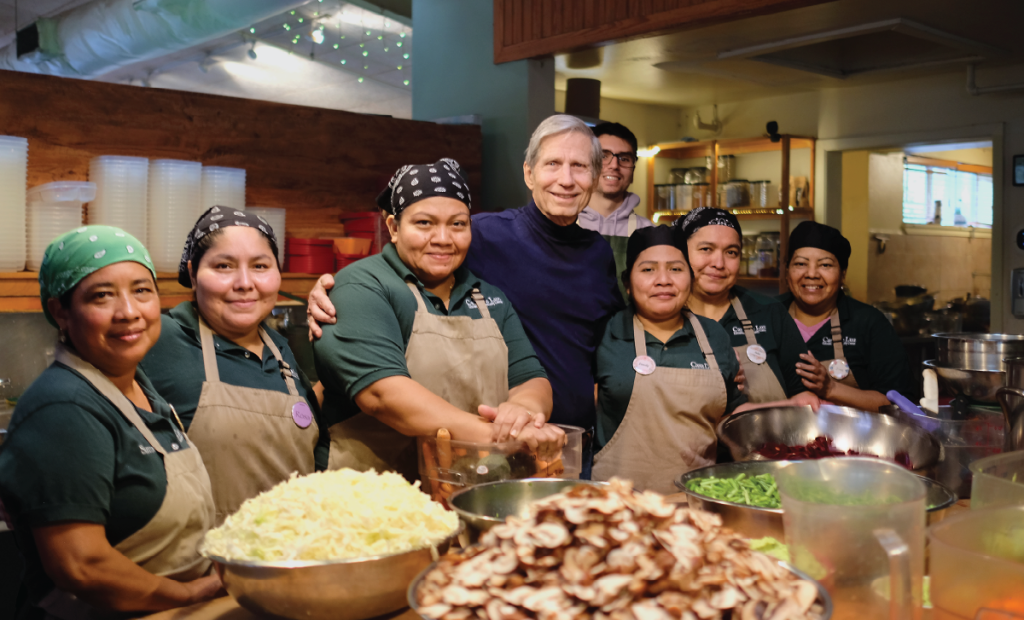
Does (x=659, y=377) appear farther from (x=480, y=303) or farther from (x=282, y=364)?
(x=282, y=364)

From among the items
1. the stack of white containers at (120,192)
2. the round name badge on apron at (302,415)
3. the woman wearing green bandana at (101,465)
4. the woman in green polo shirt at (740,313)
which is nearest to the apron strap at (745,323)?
the woman in green polo shirt at (740,313)

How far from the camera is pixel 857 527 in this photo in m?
1.16

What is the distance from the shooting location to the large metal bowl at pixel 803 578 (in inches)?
44.0

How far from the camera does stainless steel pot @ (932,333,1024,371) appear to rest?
7.91 feet

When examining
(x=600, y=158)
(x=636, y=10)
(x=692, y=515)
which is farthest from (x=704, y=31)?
(x=692, y=515)

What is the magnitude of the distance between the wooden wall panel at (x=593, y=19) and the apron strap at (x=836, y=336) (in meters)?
1.44

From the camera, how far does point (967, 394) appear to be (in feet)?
7.59

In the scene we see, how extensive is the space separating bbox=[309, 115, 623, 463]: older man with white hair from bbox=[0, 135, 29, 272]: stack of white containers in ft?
6.09

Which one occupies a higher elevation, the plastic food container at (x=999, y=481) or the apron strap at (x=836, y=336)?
the apron strap at (x=836, y=336)

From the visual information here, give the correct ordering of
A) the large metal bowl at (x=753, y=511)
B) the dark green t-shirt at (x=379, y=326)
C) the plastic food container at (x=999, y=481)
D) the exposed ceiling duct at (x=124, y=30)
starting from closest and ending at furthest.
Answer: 1. the plastic food container at (x=999, y=481)
2. the large metal bowl at (x=753, y=511)
3. the dark green t-shirt at (x=379, y=326)
4. the exposed ceiling duct at (x=124, y=30)

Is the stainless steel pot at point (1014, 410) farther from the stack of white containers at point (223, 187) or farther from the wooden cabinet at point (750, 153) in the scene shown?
the wooden cabinet at point (750, 153)

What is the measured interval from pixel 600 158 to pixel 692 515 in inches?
71.4

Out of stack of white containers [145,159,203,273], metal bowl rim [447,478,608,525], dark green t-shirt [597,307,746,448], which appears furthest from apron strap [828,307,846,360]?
stack of white containers [145,159,203,273]

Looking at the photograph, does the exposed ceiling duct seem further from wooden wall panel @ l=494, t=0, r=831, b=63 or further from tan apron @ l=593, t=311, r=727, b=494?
tan apron @ l=593, t=311, r=727, b=494
